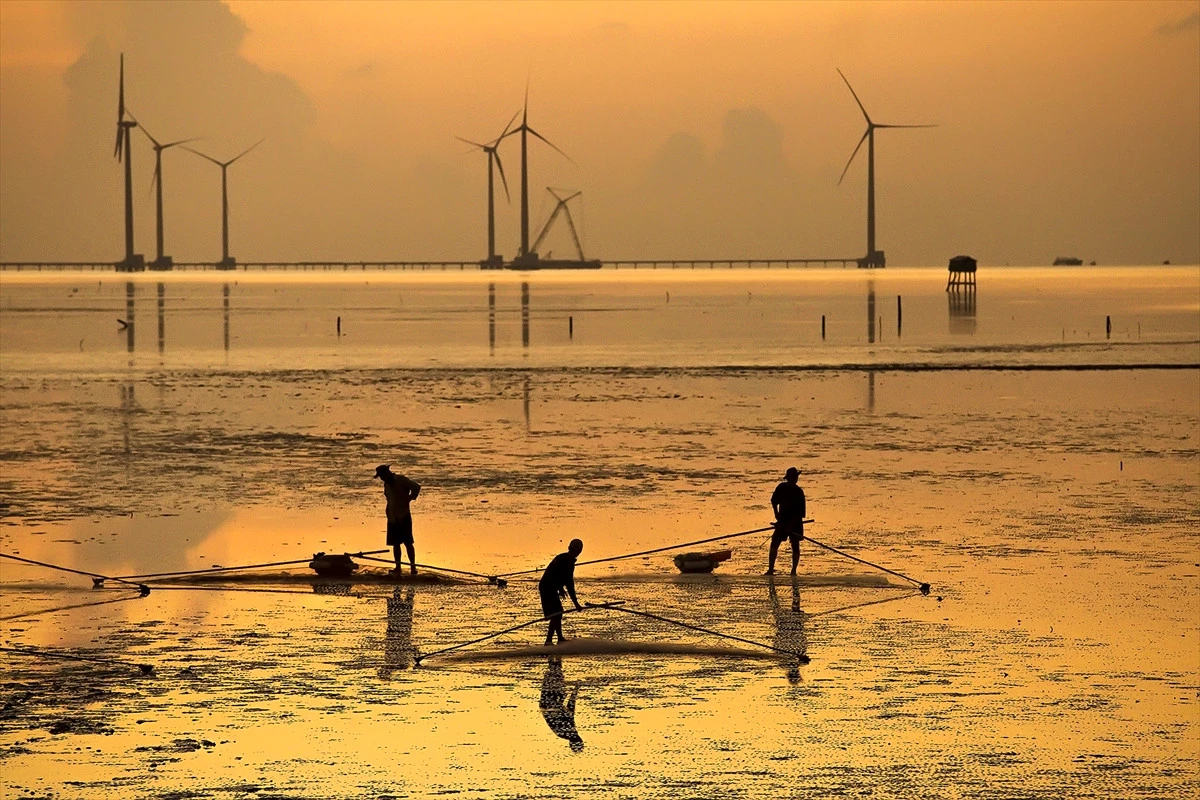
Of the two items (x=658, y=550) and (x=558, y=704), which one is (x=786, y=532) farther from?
(x=558, y=704)

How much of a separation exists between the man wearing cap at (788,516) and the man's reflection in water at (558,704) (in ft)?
25.7

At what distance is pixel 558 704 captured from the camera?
24.6 meters

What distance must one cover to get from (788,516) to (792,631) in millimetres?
5066

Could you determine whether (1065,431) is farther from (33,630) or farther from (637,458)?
(33,630)

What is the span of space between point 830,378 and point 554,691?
65.6m

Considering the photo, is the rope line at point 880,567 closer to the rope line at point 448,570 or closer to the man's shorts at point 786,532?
the man's shorts at point 786,532

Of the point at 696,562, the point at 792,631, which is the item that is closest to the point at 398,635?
the point at 792,631

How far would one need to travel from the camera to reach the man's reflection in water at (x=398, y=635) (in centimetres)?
2678

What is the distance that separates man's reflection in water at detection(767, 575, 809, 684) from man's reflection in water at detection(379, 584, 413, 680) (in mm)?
5588

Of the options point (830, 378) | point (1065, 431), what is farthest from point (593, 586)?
point (830, 378)

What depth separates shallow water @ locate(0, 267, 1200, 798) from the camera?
71.8 feet

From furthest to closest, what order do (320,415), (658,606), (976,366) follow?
(976,366), (320,415), (658,606)

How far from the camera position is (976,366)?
10044 centimetres

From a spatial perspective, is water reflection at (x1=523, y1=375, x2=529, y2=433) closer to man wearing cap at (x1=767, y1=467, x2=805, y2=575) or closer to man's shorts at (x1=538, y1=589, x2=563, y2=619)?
man wearing cap at (x1=767, y1=467, x2=805, y2=575)
